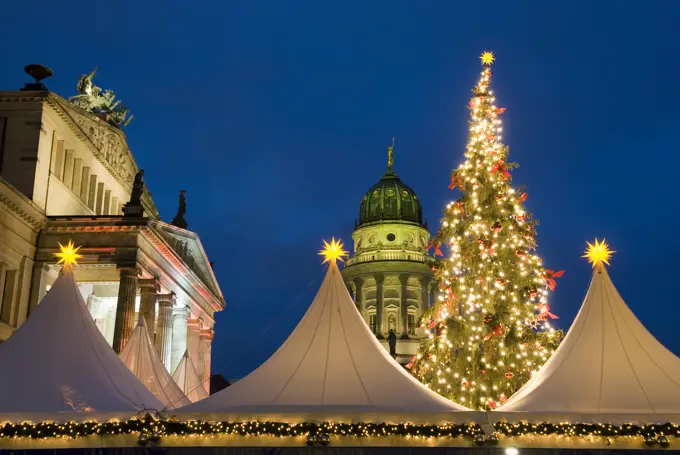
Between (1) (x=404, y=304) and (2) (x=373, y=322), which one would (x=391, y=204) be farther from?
(2) (x=373, y=322)

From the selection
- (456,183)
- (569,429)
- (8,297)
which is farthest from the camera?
(8,297)

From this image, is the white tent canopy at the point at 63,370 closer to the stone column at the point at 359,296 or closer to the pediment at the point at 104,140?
the pediment at the point at 104,140

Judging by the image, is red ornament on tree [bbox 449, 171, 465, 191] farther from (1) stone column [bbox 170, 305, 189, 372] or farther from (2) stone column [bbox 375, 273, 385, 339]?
(2) stone column [bbox 375, 273, 385, 339]

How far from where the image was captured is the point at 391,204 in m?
98.4

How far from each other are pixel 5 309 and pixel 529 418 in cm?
2519

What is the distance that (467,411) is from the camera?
47.1 ft

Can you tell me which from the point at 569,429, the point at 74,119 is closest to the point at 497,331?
the point at 569,429

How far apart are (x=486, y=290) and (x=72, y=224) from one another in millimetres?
21229

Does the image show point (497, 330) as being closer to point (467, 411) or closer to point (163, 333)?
point (467, 411)

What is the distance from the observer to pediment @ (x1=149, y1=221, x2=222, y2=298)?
38.3 meters

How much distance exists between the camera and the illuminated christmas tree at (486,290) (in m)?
19.8

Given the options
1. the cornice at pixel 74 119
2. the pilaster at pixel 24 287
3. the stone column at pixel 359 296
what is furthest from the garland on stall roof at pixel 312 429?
the stone column at pixel 359 296

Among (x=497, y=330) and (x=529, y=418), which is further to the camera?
(x=497, y=330)

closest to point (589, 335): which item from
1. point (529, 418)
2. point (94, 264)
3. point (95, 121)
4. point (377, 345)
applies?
point (529, 418)
